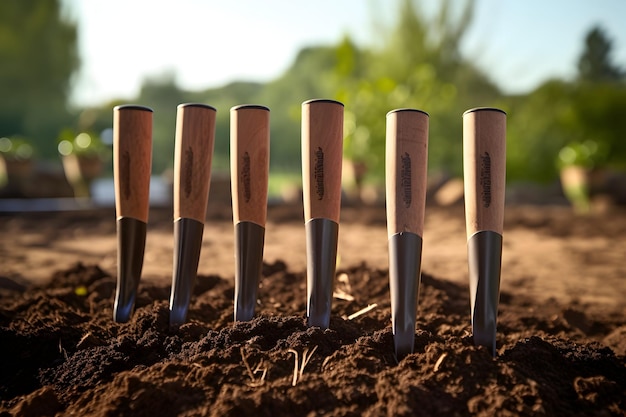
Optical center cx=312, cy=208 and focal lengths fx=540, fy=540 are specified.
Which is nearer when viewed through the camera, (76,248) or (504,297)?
(504,297)

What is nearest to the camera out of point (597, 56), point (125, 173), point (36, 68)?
point (125, 173)

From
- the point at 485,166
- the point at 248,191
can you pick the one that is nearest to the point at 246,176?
the point at 248,191

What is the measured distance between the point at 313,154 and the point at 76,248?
3.98 m

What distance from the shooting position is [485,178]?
146 cm

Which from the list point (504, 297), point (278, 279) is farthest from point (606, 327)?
point (278, 279)

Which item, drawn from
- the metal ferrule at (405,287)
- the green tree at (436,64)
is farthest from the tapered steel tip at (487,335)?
the green tree at (436,64)

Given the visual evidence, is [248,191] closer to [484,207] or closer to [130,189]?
[130,189]

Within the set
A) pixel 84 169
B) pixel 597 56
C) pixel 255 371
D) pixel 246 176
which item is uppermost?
pixel 597 56

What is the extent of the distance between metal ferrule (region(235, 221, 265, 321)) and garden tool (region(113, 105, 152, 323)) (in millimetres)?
372

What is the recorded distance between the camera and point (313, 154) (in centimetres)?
156

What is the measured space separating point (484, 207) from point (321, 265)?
19.4 inches

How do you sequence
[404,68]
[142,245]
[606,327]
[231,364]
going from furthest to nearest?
[404,68]
[606,327]
[142,245]
[231,364]

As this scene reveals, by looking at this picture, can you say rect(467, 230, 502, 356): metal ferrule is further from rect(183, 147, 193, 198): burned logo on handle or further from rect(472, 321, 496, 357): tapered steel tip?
rect(183, 147, 193, 198): burned logo on handle

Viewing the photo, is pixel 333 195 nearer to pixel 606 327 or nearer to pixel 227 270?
pixel 606 327
